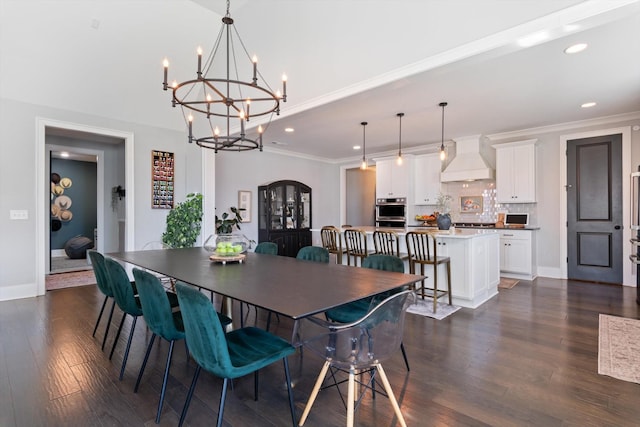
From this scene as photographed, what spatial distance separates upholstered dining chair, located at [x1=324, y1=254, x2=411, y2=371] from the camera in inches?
92.5

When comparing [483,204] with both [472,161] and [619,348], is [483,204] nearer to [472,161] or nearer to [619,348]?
[472,161]

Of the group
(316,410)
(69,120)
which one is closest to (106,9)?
(69,120)

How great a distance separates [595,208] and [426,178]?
2858 millimetres

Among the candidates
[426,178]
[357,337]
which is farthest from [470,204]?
[357,337]

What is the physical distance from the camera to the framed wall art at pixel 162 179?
18.0ft

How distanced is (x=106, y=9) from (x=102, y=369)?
4149 mm

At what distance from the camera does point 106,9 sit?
396 centimetres

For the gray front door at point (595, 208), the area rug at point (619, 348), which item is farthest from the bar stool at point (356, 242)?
the gray front door at point (595, 208)

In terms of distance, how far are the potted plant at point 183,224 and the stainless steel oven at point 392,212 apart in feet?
13.0

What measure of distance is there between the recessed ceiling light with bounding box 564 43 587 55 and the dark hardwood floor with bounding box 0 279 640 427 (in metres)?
2.68

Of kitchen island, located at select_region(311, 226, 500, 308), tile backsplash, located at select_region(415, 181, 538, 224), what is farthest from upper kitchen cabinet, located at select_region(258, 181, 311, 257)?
kitchen island, located at select_region(311, 226, 500, 308)

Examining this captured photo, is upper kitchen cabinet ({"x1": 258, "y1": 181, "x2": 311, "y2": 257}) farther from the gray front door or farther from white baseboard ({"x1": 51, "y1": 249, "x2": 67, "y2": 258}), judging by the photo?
white baseboard ({"x1": 51, "y1": 249, "x2": 67, "y2": 258})

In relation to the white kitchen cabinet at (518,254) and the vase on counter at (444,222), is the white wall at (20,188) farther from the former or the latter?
the white kitchen cabinet at (518,254)

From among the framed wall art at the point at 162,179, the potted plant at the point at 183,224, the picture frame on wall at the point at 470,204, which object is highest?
the framed wall art at the point at 162,179
